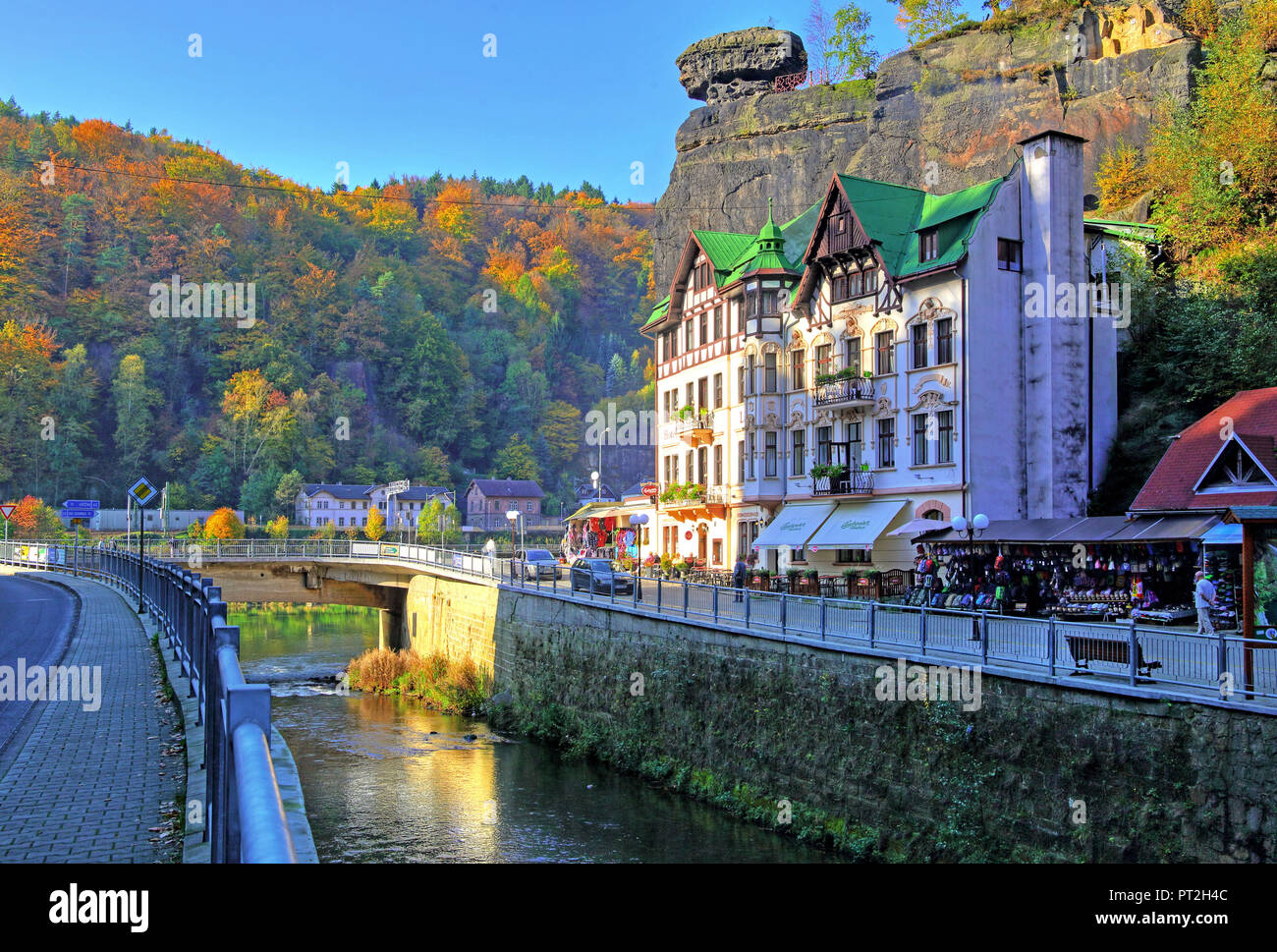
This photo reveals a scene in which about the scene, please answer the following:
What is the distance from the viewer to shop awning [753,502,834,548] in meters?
36.5

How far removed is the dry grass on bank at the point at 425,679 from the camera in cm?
3641

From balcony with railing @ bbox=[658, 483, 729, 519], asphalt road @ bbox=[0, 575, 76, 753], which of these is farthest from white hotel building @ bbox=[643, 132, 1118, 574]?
asphalt road @ bbox=[0, 575, 76, 753]

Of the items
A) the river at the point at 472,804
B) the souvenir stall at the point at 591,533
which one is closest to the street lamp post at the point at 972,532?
the river at the point at 472,804

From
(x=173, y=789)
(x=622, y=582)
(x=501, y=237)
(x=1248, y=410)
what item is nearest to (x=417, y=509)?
(x=501, y=237)

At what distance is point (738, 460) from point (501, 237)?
13895 cm

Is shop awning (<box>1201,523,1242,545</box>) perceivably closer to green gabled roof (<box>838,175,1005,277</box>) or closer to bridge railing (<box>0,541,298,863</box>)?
bridge railing (<box>0,541,298,863</box>)

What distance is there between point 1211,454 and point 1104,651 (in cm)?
1083

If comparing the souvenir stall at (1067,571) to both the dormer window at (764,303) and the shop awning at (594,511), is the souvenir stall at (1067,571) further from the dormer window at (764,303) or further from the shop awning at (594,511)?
the shop awning at (594,511)

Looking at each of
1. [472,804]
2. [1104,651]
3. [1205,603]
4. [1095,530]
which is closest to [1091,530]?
[1095,530]

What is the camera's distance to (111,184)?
127688mm

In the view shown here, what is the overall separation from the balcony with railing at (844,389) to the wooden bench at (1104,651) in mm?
20257

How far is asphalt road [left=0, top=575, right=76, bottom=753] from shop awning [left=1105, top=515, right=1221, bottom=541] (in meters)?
21.1

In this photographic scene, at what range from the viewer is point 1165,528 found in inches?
917

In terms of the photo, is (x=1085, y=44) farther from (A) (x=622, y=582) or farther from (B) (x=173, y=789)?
(B) (x=173, y=789)
